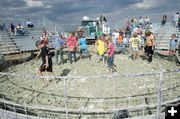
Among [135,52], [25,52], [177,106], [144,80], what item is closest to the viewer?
[177,106]

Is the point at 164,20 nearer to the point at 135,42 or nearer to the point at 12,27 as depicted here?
the point at 135,42

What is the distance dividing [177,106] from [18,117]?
432 centimetres

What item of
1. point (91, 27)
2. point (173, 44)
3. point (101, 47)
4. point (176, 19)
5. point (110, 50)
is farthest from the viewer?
point (91, 27)

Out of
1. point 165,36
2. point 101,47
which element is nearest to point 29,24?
point 165,36

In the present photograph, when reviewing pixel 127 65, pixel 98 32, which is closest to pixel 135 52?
pixel 127 65

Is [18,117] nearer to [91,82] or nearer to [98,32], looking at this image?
[91,82]

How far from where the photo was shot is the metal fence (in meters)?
7.93

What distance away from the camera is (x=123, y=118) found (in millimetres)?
6609

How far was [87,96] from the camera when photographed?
9531 mm

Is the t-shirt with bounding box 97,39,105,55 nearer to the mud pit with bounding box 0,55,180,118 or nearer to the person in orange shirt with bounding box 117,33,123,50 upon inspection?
the mud pit with bounding box 0,55,180,118

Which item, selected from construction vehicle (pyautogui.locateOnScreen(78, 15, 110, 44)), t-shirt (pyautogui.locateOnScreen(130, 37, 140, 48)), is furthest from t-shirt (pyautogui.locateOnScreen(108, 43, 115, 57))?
construction vehicle (pyautogui.locateOnScreen(78, 15, 110, 44))

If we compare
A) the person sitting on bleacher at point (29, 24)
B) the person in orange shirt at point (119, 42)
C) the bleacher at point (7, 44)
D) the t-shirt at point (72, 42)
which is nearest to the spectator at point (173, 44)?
the person in orange shirt at point (119, 42)

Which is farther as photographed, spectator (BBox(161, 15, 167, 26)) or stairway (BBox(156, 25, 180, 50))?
spectator (BBox(161, 15, 167, 26))

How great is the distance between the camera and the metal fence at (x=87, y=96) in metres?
7.93
